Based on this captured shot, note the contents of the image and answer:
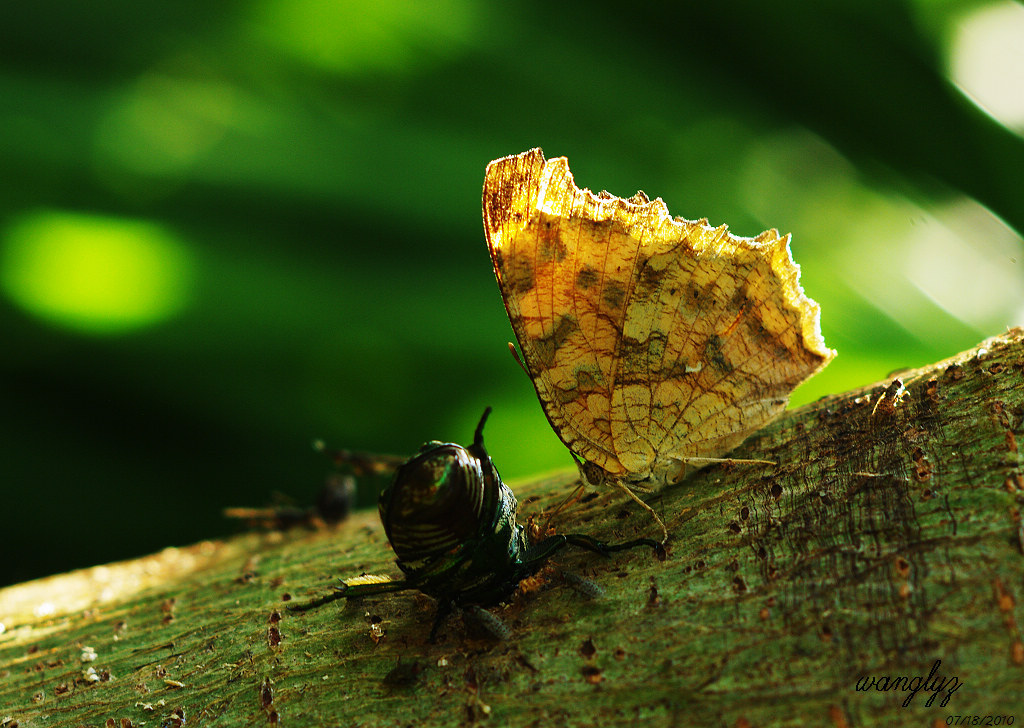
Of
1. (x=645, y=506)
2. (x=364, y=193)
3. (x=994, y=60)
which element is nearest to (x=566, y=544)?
(x=645, y=506)

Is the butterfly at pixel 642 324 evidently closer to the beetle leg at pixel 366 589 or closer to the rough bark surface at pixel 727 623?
the rough bark surface at pixel 727 623


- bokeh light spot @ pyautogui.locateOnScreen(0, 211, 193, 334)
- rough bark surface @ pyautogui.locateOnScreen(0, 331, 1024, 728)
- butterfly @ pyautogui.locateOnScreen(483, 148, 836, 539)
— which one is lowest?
rough bark surface @ pyautogui.locateOnScreen(0, 331, 1024, 728)

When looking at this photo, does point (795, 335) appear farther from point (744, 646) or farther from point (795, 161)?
point (795, 161)

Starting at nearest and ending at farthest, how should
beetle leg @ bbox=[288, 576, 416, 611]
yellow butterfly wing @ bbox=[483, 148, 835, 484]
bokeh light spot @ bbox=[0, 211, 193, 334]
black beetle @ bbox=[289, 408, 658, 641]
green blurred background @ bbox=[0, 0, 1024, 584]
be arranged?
black beetle @ bbox=[289, 408, 658, 641] < beetle leg @ bbox=[288, 576, 416, 611] < yellow butterfly wing @ bbox=[483, 148, 835, 484] < bokeh light spot @ bbox=[0, 211, 193, 334] < green blurred background @ bbox=[0, 0, 1024, 584]

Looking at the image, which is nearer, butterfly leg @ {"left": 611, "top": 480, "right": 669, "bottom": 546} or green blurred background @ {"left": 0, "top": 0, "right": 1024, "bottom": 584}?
butterfly leg @ {"left": 611, "top": 480, "right": 669, "bottom": 546}

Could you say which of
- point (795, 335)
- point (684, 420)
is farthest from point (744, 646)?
point (795, 335)

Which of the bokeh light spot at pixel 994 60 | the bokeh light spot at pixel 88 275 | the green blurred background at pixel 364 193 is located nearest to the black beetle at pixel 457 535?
the green blurred background at pixel 364 193

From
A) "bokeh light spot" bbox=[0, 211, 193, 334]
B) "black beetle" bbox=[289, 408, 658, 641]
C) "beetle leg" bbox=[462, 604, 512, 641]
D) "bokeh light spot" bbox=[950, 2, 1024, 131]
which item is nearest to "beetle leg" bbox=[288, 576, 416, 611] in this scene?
"black beetle" bbox=[289, 408, 658, 641]

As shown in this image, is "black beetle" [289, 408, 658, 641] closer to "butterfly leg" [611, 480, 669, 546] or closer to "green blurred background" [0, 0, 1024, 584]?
"butterfly leg" [611, 480, 669, 546]
